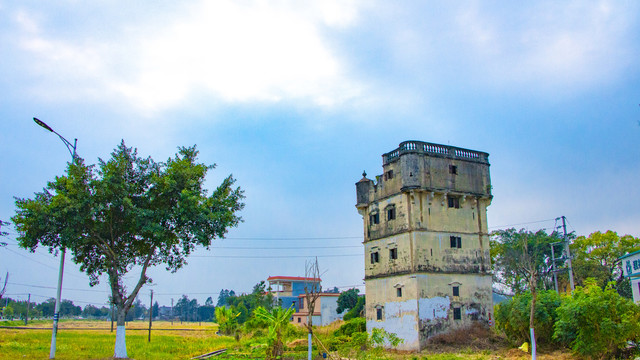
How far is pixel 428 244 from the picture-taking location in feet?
106

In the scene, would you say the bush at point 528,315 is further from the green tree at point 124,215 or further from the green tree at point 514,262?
the green tree at point 514,262

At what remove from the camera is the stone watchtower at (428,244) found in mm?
31344

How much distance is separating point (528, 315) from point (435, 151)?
498 inches

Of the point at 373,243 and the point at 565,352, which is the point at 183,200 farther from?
the point at 565,352

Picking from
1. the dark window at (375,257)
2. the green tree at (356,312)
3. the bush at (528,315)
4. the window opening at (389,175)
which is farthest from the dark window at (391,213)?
the green tree at (356,312)

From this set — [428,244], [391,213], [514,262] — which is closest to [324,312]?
[514,262]

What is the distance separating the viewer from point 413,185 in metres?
32.5

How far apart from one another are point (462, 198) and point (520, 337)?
10194mm

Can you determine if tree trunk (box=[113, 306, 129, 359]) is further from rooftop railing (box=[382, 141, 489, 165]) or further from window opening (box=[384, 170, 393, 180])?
rooftop railing (box=[382, 141, 489, 165])

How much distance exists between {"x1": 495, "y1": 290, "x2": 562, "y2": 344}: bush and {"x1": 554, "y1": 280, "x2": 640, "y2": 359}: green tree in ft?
9.51

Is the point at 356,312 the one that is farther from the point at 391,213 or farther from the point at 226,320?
the point at 391,213

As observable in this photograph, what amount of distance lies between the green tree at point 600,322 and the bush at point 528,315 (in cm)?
290

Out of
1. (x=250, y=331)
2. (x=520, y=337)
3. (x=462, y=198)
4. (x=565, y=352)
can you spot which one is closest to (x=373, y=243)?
(x=462, y=198)

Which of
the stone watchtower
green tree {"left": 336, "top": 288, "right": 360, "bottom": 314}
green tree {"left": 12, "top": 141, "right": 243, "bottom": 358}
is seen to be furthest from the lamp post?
green tree {"left": 336, "top": 288, "right": 360, "bottom": 314}
